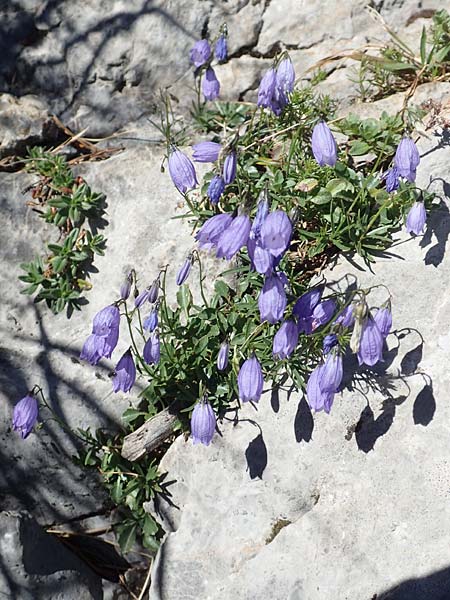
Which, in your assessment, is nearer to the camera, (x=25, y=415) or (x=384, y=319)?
(x=384, y=319)

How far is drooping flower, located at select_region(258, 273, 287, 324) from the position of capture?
141 inches

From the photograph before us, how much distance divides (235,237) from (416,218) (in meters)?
1.26

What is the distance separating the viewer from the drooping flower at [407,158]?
3.99m

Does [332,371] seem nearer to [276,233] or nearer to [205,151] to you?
[276,233]

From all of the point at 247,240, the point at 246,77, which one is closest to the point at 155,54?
the point at 246,77

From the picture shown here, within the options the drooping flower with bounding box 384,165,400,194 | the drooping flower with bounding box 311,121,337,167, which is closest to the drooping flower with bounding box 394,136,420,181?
the drooping flower with bounding box 384,165,400,194

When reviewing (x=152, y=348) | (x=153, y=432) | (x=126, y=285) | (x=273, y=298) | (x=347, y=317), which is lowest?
(x=153, y=432)

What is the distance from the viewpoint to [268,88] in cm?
427

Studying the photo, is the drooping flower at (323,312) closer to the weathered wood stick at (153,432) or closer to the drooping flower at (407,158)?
the drooping flower at (407,158)

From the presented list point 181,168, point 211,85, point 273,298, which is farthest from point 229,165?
point 211,85

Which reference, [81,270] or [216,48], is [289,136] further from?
[81,270]

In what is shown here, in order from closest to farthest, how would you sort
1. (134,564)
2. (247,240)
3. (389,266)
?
1. (247,240)
2. (389,266)
3. (134,564)

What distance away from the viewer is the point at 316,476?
13.6 feet

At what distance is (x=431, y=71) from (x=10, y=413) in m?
3.74
